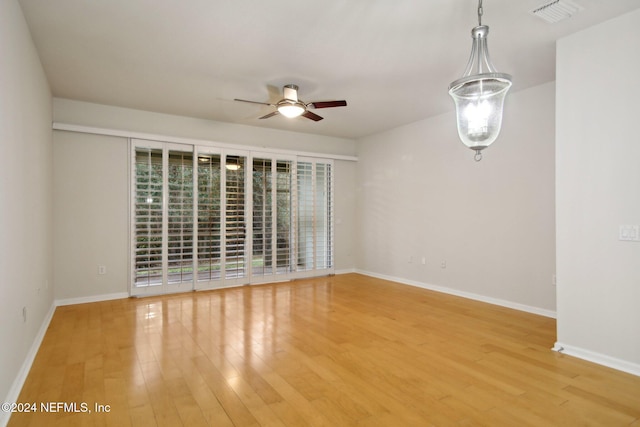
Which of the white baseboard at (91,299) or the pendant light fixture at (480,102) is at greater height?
the pendant light fixture at (480,102)

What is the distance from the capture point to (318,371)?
2.63 m

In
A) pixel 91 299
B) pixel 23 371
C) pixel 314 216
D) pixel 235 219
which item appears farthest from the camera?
pixel 314 216

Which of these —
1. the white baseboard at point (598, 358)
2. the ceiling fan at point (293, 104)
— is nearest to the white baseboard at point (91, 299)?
the ceiling fan at point (293, 104)

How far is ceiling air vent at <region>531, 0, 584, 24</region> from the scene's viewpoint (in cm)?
250

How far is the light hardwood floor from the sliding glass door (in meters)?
1.02

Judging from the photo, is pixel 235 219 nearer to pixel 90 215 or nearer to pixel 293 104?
pixel 90 215

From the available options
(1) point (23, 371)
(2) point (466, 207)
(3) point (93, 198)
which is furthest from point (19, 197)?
(2) point (466, 207)

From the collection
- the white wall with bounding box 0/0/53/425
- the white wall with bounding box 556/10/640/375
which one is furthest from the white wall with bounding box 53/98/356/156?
the white wall with bounding box 556/10/640/375

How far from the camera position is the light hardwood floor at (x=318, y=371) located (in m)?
2.06

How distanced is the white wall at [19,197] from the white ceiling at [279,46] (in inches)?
15.3

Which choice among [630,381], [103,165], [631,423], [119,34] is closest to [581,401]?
[631,423]

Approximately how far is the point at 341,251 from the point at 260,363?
4319 mm

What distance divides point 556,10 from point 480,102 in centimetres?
135

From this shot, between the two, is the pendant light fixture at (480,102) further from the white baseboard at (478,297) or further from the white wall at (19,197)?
the white baseboard at (478,297)
